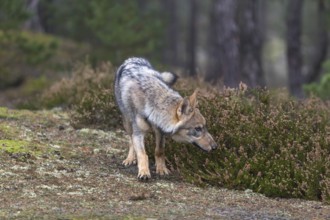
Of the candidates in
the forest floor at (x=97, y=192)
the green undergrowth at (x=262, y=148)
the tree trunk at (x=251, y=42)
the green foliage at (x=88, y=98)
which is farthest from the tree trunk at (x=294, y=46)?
the forest floor at (x=97, y=192)

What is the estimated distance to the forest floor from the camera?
22.7 feet

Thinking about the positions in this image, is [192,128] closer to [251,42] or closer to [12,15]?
[12,15]

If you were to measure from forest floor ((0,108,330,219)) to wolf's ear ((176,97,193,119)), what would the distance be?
0.88 metres

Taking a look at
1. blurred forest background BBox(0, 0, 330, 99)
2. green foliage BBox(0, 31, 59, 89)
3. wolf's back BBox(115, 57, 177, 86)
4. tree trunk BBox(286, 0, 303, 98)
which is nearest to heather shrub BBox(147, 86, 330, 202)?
wolf's back BBox(115, 57, 177, 86)

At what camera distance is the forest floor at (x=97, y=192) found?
22.7ft

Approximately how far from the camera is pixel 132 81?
9.02 m

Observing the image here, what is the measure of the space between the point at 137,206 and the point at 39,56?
484 inches

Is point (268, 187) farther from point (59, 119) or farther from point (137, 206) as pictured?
point (59, 119)

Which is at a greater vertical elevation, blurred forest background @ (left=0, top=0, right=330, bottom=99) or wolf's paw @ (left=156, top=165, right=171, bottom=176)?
blurred forest background @ (left=0, top=0, right=330, bottom=99)

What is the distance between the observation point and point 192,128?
8.44 m

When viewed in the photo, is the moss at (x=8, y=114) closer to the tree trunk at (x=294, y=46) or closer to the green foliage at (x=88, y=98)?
the green foliage at (x=88, y=98)

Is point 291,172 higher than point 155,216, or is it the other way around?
point 291,172

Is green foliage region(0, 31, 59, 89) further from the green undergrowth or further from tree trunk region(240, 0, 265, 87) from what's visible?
the green undergrowth

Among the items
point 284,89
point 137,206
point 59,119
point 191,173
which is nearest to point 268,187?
point 191,173
